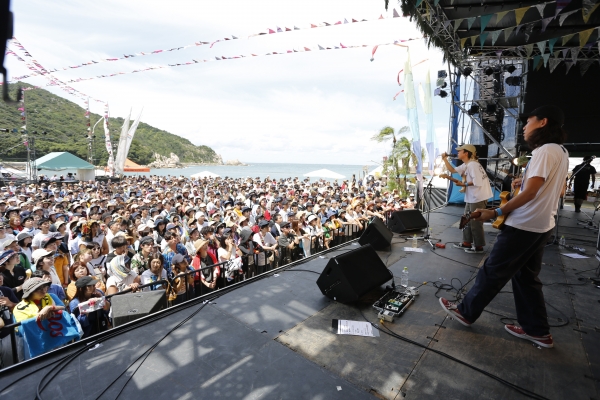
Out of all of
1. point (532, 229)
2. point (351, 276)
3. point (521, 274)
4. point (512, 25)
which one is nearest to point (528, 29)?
point (512, 25)

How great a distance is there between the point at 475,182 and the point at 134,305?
189 inches

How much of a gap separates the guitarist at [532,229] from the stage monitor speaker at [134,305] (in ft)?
9.53

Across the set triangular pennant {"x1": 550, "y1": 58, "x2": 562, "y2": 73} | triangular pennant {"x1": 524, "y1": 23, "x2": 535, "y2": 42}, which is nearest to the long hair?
triangular pennant {"x1": 524, "y1": 23, "x2": 535, "y2": 42}

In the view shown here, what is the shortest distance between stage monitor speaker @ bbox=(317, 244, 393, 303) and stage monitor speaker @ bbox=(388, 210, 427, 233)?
294 cm

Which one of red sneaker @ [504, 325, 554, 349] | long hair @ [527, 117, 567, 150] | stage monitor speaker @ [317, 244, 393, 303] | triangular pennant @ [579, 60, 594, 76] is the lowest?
red sneaker @ [504, 325, 554, 349]

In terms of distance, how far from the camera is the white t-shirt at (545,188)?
2.25 m

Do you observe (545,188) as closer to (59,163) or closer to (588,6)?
(588,6)

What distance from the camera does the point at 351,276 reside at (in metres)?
3.13

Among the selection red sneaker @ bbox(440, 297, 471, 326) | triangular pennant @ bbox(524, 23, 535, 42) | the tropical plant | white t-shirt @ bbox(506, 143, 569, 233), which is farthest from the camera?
the tropical plant

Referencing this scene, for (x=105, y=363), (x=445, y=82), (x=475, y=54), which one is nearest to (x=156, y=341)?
(x=105, y=363)

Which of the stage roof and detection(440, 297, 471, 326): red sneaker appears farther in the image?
the stage roof

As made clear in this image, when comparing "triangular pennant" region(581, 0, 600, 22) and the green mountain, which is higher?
the green mountain

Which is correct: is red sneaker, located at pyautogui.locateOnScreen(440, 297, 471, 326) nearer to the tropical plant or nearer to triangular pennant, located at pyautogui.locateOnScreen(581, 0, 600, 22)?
triangular pennant, located at pyautogui.locateOnScreen(581, 0, 600, 22)

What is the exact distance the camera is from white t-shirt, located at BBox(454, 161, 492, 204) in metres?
4.62
